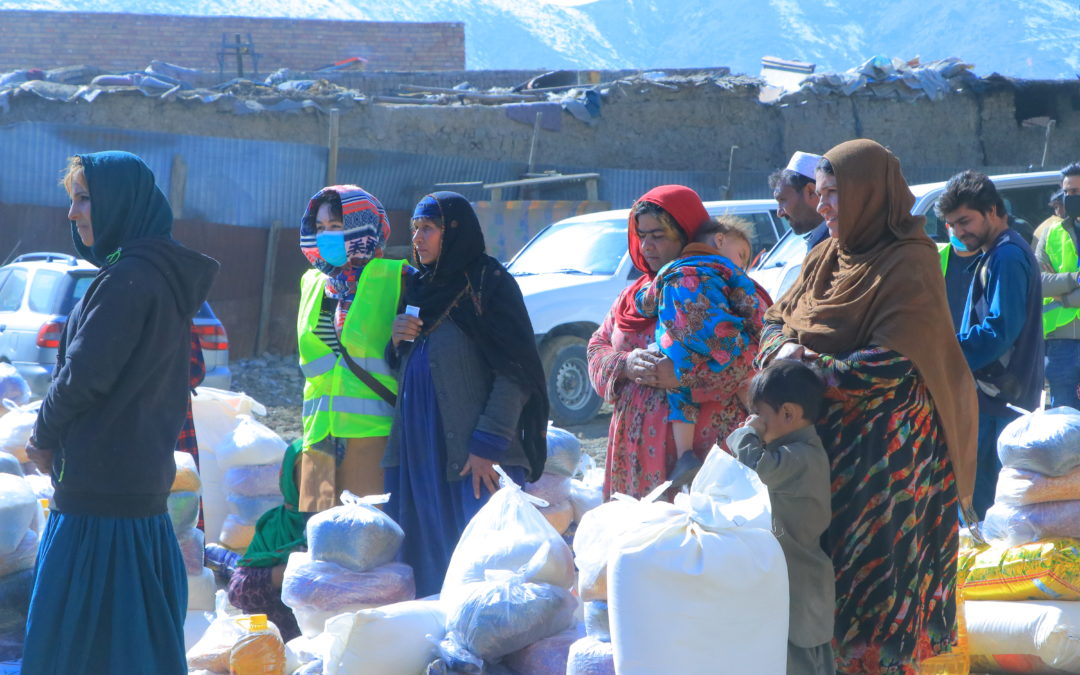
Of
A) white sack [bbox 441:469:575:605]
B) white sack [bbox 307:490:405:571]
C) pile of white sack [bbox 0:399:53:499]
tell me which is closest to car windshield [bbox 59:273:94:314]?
pile of white sack [bbox 0:399:53:499]

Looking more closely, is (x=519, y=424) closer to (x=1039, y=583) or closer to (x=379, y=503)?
(x=379, y=503)

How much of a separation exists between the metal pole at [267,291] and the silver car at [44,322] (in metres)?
3.40

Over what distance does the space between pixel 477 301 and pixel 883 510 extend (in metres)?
1.59

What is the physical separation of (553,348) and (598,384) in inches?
227

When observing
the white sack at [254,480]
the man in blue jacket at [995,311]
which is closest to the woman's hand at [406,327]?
the white sack at [254,480]

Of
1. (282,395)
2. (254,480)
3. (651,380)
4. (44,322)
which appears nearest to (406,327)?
(651,380)

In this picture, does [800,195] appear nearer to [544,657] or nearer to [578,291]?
[544,657]

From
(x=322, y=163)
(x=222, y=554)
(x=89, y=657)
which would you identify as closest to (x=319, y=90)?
(x=322, y=163)

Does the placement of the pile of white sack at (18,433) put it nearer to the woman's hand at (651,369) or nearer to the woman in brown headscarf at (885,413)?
the woman's hand at (651,369)

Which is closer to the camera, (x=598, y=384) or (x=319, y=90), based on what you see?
(x=598, y=384)

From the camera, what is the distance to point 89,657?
2.91 m

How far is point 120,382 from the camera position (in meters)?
2.89

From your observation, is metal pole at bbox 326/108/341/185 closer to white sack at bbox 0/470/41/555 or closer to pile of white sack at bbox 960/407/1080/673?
white sack at bbox 0/470/41/555

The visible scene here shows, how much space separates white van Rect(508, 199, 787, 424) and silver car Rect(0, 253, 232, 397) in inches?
97.3
